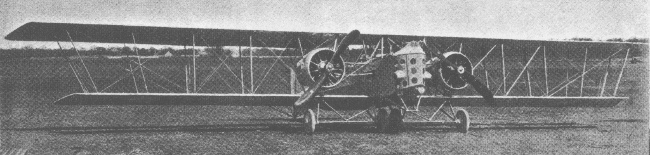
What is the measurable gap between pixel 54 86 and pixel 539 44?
3176 centimetres

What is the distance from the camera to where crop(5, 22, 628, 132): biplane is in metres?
11.2

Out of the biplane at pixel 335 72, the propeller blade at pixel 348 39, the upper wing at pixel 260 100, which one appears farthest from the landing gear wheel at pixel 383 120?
the propeller blade at pixel 348 39

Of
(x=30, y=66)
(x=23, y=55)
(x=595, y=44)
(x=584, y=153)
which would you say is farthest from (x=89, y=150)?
(x=23, y=55)

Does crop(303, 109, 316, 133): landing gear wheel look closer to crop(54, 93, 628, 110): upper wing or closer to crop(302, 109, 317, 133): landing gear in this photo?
crop(302, 109, 317, 133): landing gear

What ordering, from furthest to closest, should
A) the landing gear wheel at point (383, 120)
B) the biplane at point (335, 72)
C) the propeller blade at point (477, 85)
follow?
the landing gear wheel at point (383, 120)
the propeller blade at point (477, 85)
the biplane at point (335, 72)

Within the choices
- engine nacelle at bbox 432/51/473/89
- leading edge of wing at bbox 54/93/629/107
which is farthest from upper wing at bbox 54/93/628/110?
engine nacelle at bbox 432/51/473/89

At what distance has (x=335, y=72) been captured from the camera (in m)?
12.1

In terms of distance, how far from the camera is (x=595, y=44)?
14.7 meters

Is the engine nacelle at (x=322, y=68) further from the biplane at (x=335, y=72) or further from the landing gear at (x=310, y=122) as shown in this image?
the landing gear at (x=310, y=122)

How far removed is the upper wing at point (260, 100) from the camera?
1191 centimetres

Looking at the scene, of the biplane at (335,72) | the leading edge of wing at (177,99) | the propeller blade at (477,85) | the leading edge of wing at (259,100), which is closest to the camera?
the biplane at (335,72)

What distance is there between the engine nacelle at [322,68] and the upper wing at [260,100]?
1022mm

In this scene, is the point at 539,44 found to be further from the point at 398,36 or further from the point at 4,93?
the point at 4,93

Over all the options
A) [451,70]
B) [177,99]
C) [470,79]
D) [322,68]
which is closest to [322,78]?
[322,68]
